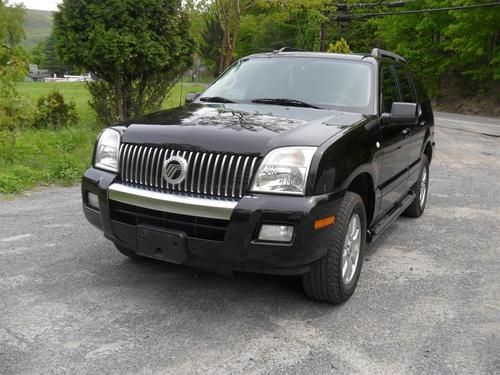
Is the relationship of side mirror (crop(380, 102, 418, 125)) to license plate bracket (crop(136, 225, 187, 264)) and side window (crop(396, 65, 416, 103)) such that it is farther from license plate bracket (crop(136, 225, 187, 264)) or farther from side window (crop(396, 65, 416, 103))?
license plate bracket (crop(136, 225, 187, 264))

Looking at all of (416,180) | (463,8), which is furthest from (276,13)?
(416,180)

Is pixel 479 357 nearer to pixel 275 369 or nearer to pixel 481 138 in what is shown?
pixel 275 369

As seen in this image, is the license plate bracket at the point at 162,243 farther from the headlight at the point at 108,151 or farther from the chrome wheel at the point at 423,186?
the chrome wheel at the point at 423,186

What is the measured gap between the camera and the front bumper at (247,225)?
10.2 ft

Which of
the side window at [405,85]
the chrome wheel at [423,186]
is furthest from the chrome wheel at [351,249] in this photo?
the chrome wheel at [423,186]

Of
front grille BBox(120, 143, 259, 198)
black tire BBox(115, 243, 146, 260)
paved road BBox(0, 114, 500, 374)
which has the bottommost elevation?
paved road BBox(0, 114, 500, 374)

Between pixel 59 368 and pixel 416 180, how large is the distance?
14.7 ft

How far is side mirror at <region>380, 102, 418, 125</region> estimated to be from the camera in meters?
4.30

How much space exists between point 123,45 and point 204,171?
6.82 metres

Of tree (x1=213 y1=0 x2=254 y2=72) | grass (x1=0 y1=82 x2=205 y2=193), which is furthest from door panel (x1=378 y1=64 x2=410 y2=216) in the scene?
tree (x1=213 y1=0 x2=254 y2=72)

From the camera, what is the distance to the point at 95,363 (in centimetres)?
288

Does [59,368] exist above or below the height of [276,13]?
below

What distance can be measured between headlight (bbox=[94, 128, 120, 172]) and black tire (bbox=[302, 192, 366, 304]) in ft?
5.10

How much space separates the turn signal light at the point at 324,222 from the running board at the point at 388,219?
3.39 ft
